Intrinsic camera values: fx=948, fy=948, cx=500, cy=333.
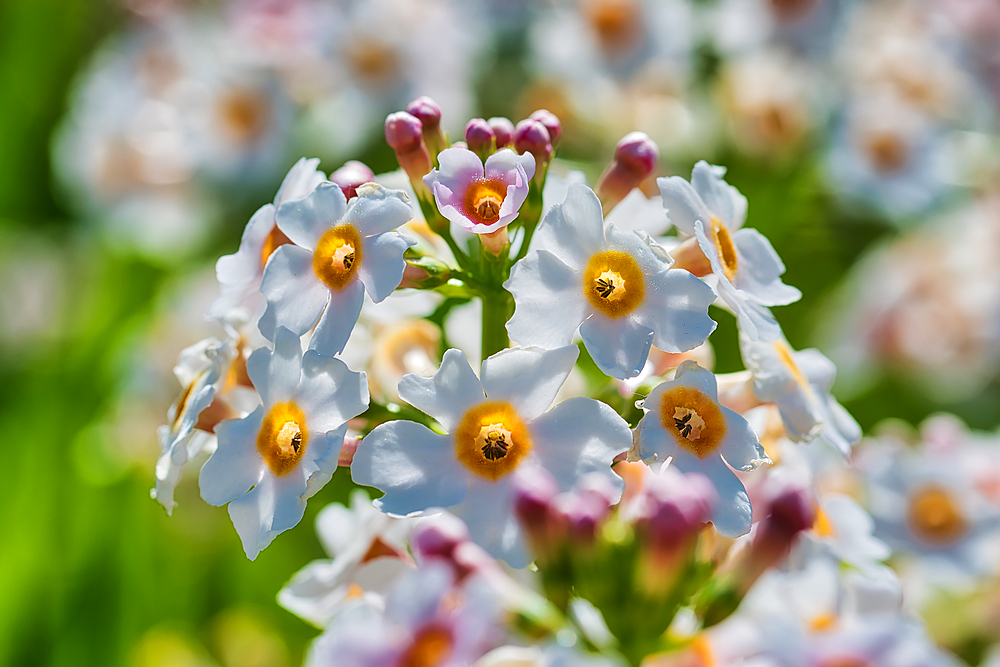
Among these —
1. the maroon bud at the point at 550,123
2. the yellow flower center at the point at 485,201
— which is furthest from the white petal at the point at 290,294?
the maroon bud at the point at 550,123

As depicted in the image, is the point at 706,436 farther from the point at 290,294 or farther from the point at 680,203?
the point at 290,294

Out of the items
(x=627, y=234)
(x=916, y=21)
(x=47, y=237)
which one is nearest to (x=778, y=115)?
(x=916, y=21)

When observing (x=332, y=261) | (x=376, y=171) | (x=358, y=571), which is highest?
(x=332, y=261)

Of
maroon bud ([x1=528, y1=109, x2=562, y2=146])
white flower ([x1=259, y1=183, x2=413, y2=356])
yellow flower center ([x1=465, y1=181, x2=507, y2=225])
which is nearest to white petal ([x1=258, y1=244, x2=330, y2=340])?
white flower ([x1=259, y1=183, x2=413, y2=356])

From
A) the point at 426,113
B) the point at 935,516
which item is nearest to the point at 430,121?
the point at 426,113

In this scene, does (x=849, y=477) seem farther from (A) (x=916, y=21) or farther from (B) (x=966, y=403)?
(A) (x=916, y=21)

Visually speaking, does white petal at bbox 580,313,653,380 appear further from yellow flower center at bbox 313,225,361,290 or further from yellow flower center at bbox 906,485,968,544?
yellow flower center at bbox 906,485,968,544
